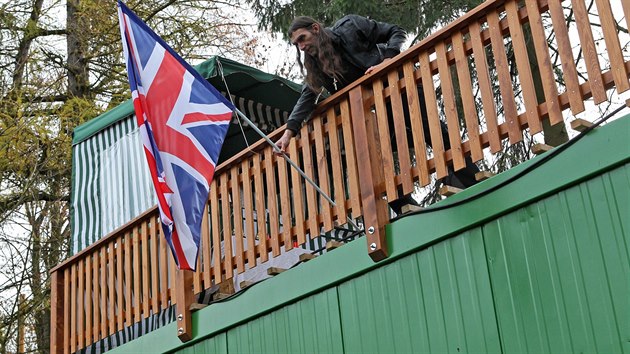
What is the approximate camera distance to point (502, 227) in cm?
448

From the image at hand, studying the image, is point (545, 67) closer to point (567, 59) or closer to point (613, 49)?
point (567, 59)

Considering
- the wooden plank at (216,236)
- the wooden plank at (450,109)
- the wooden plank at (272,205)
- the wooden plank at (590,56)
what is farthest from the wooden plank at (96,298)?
the wooden plank at (590,56)

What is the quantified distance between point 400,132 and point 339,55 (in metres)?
0.95

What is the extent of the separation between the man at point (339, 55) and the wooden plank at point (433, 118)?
469 millimetres

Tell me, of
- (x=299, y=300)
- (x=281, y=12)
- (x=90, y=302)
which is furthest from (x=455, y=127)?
(x=281, y=12)

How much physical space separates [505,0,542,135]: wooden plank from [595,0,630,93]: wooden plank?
0.46 m

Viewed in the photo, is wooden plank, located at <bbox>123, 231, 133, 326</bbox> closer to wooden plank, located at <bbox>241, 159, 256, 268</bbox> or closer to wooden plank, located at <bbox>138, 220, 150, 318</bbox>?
wooden plank, located at <bbox>138, 220, 150, 318</bbox>

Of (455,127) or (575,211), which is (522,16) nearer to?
(455,127)

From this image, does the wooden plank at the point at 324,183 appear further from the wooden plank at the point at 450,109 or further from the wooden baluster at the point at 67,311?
the wooden baluster at the point at 67,311

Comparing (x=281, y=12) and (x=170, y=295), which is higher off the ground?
(x=281, y=12)

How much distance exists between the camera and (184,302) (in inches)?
255

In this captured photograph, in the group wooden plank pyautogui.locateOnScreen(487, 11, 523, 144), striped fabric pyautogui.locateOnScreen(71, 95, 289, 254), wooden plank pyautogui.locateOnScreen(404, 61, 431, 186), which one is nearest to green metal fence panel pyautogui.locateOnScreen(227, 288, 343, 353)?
wooden plank pyautogui.locateOnScreen(404, 61, 431, 186)

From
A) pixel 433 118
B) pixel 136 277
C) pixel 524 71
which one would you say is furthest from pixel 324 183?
pixel 136 277

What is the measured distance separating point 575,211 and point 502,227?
431 millimetres
